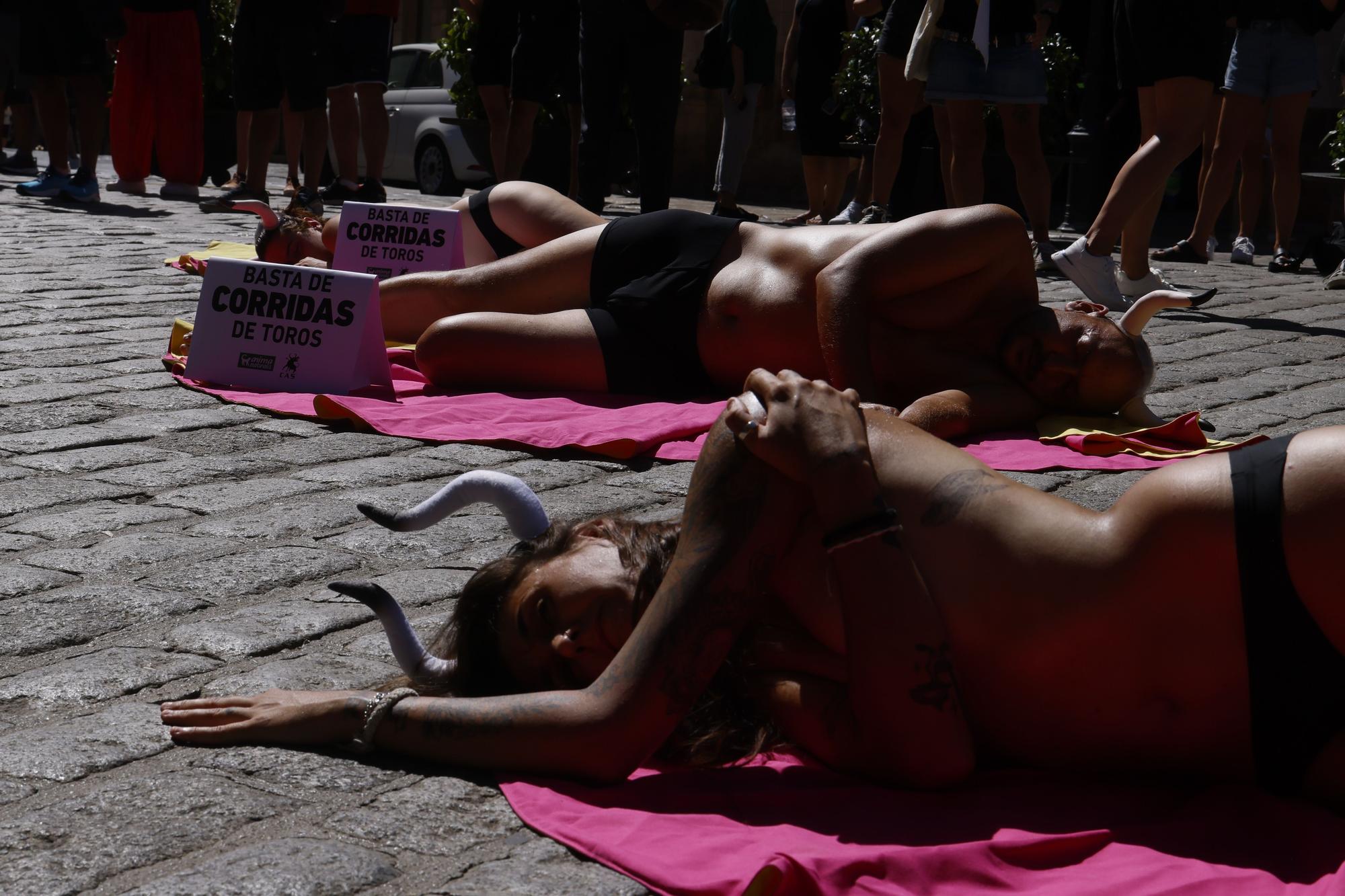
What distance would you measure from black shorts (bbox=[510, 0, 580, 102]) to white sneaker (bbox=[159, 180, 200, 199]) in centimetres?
335

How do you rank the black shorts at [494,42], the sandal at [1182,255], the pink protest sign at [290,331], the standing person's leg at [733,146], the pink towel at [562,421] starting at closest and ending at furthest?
the pink towel at [562,421], the pink protest sign at [290,331], the sandal at [1182,255], the black shorts at [494,42], the standing person's leg at [733,146]

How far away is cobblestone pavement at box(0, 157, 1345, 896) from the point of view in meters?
2.04

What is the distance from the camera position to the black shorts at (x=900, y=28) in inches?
357

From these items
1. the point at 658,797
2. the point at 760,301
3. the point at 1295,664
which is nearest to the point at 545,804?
the point at 658,797

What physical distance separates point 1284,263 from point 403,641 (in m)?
8.14

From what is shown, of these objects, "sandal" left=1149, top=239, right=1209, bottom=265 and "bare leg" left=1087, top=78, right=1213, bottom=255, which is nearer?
"bare leg" left=1087, top=78, right=1213, bottom=255

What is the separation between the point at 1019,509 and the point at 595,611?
2.08 feet

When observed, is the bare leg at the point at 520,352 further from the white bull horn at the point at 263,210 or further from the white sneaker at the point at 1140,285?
the white sneaker at the point at 1140,285

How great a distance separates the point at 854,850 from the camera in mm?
2043

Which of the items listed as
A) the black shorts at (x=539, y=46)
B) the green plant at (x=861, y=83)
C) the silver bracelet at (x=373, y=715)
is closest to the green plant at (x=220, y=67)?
the black shorts at (x=539, y=46)

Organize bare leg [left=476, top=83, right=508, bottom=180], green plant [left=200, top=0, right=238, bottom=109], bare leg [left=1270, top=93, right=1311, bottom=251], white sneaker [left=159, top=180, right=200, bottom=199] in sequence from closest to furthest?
bare leg [left=1270, top=93, right=1311, bottom=251], bare leg [left=476, top=83, right=508, bottom=180], white sneaker [left=159, top=180, right=200, bottom=199], green plant [left=200, top=0, right=238, bottom=109]

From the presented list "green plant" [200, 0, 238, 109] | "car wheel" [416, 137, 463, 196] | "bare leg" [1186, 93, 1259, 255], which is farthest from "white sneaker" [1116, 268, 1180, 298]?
"green plant" [200, 0, 238, 109]

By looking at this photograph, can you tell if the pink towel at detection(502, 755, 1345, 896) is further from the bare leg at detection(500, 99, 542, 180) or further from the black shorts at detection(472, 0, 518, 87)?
the black shorts at detection(472, 0, 518, 87)

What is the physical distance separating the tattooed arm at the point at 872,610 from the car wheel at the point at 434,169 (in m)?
13.7
